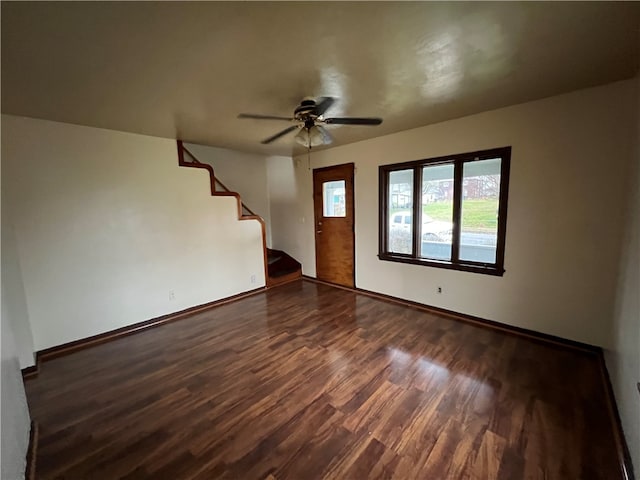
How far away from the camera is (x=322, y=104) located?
Result: 2.41 meters

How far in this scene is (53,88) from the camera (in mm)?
2012

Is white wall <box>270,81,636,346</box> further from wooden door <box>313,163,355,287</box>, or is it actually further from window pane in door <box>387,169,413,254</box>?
wooden door <box>313,163,355,287</box>

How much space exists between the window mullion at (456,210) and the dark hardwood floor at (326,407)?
2.76 ft

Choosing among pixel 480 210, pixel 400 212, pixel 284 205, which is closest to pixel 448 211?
pixel 480 210

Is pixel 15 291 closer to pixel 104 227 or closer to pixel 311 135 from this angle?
pixel 104 227

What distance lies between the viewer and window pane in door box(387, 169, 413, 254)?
3670 mm

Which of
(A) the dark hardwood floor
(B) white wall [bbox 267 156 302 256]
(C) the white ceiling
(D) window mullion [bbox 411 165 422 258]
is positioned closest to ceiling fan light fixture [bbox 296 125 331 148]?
(C) the white ceiling

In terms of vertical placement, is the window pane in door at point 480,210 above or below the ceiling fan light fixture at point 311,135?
below

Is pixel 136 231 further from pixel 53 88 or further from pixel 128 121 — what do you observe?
pixel 53 88

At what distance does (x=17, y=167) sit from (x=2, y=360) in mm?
2110

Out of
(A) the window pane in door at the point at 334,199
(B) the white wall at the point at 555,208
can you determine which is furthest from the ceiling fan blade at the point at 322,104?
(A) the window pane in door at the point at 334,199

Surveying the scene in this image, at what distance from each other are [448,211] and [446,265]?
26.0 inches

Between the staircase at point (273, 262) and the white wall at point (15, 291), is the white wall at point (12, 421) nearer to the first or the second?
the white wall at point (15, 291)

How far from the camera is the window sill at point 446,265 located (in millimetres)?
2994
